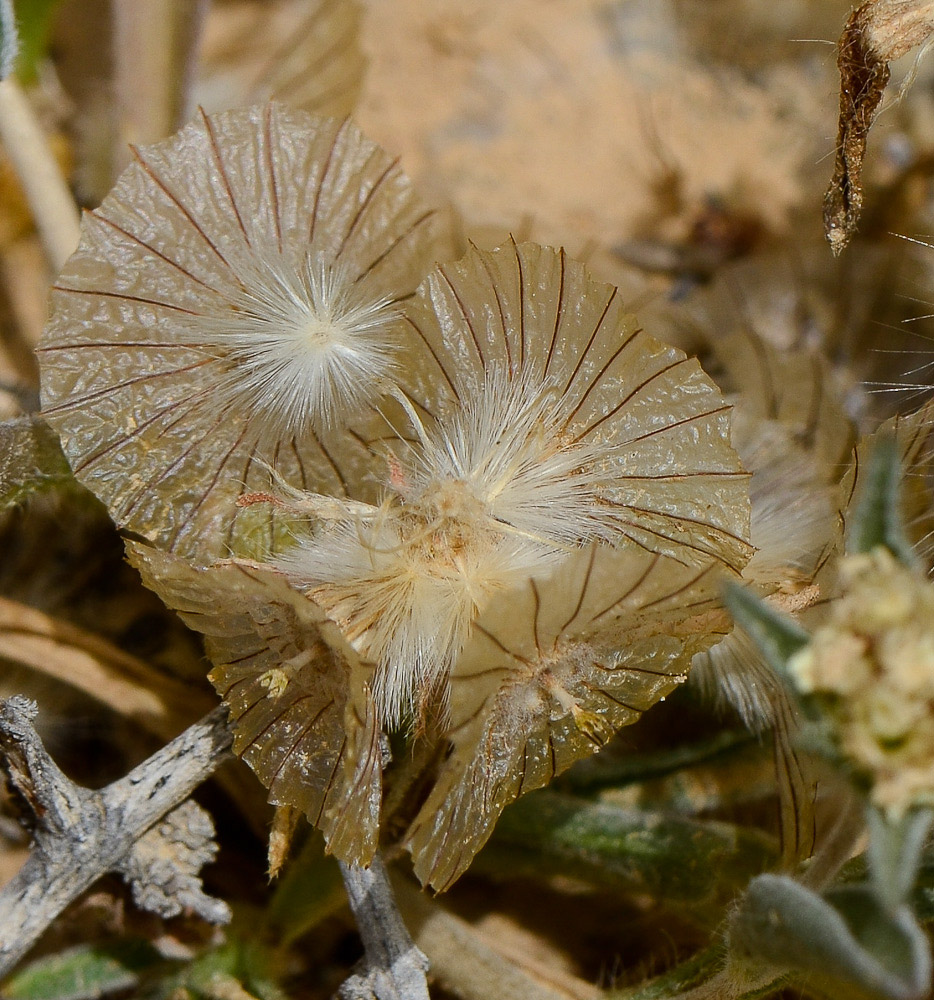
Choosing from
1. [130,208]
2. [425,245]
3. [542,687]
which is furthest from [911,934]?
[130,208]

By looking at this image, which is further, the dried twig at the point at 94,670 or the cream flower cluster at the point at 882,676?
the dried twig at the point at 94,670

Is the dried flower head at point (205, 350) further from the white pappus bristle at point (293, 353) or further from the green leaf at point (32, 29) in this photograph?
the green leaf at point (32, 29)

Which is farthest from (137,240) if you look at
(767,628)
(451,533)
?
(767,628)

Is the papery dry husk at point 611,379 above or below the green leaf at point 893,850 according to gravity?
above

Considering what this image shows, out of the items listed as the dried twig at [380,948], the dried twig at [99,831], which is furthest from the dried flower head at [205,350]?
the dried twig at [380,948]

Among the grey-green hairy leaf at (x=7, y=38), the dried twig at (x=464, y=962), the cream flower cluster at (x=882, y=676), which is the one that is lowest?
the dried twig at (x=464, y=962)

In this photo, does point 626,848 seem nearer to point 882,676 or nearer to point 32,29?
point 882,676
